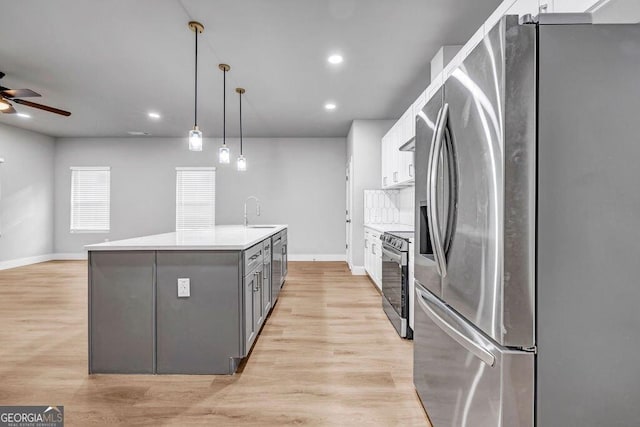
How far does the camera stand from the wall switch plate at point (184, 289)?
89.0 inches

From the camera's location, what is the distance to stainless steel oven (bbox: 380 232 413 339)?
2943mm

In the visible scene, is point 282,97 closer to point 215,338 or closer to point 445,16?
point 445,16

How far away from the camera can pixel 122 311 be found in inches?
88.7

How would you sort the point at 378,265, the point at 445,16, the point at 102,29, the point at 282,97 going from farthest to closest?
the point at 282,97, the point at 378,265, the point at 102,29, the point at 445,16

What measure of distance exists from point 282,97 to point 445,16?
2.59m

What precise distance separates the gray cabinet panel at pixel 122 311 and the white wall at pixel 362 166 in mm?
4072

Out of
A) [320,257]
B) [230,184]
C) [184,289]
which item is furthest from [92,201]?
[184,289]

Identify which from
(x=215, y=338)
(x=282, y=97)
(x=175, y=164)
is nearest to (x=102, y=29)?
(x=282, y=97)

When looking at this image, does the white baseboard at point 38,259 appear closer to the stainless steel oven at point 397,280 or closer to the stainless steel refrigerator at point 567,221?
the stainless steel oven at point 397,280

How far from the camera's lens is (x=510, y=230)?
1.03m

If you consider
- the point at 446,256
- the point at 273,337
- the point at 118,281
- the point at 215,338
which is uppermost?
the point at 446,256

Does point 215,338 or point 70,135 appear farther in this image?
point 70,135

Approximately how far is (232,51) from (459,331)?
11.0 feet

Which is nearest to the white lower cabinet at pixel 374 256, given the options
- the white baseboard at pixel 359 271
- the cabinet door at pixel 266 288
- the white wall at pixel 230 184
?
the white baseboard at pixel 359 271
